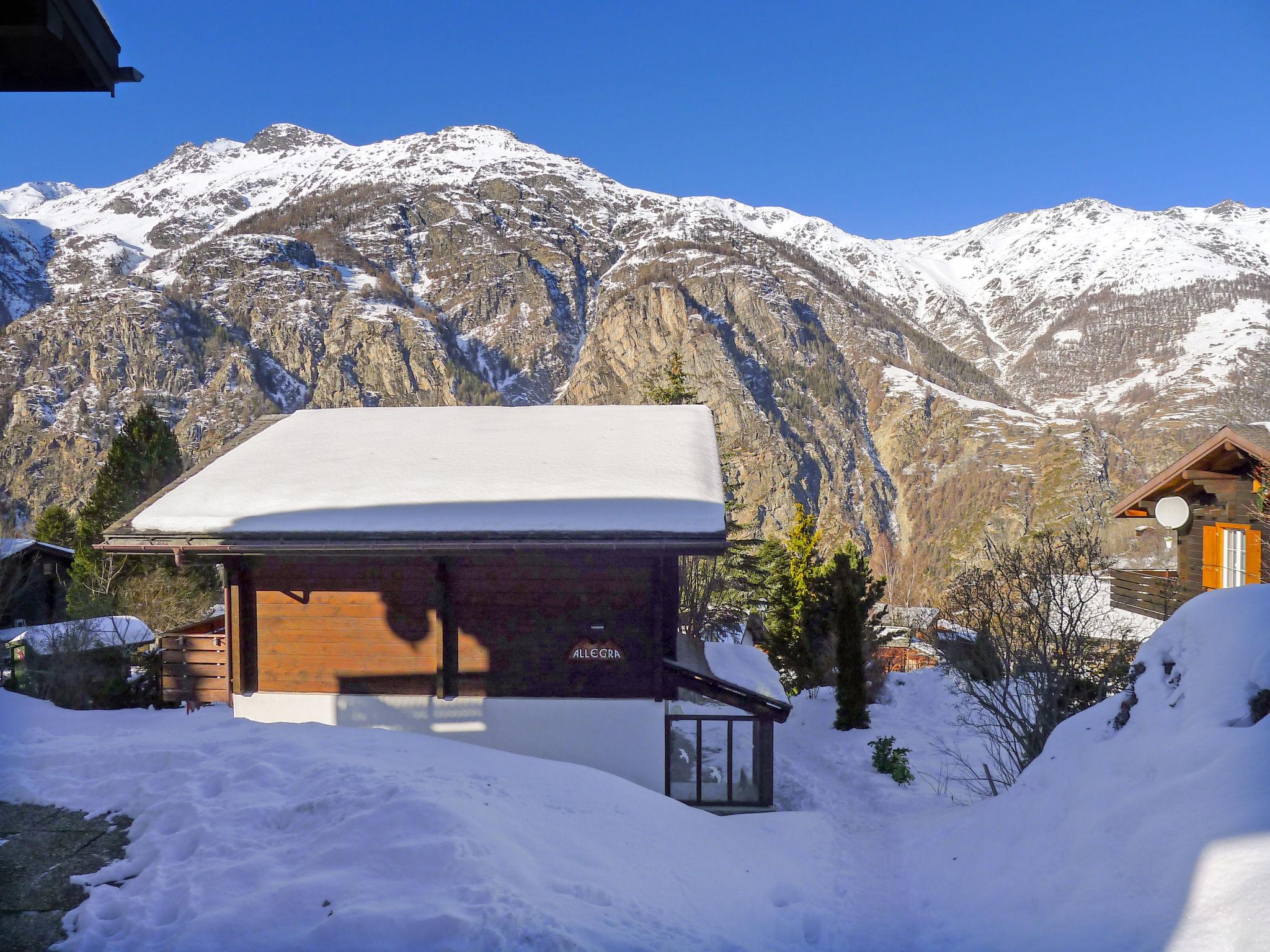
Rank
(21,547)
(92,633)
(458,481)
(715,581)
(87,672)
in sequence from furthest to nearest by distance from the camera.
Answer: (715,581) → (21,547) → (92,633) → (87,672) → (458,481)

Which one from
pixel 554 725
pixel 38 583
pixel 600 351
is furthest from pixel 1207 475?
pixel 600 351

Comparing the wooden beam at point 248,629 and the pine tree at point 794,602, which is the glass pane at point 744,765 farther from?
the pine tree at point 794,602

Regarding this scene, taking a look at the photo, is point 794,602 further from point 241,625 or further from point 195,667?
point 195,667

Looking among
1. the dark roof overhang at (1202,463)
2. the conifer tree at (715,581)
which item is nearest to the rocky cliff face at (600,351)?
the conifer tree at (715,581)

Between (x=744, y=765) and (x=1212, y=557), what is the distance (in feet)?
36.6

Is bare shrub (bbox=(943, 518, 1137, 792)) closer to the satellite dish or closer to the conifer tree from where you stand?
the satellite dish

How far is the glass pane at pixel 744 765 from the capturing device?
11.0m

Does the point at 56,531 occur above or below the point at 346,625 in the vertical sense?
below

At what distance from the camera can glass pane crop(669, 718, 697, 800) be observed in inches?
433

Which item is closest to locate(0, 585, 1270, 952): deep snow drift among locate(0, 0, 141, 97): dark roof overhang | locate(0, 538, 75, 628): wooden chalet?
locate(0, 0, 141, 97): dark roof overhang

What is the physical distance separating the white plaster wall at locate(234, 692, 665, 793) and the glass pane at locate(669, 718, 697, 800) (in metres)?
0.59

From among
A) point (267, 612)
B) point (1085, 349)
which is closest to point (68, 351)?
point (267, 612)

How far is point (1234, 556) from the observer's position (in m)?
14.8

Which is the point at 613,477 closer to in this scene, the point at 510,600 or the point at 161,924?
the point at 510,600
